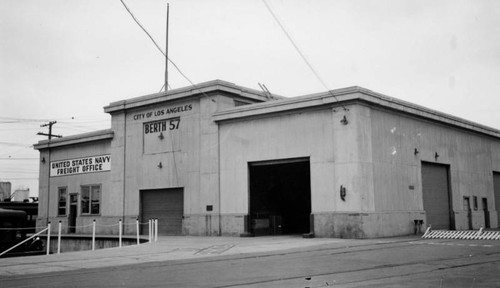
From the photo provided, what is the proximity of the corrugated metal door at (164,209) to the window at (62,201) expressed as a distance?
8.19 m

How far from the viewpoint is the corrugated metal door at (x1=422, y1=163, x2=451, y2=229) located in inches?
1182

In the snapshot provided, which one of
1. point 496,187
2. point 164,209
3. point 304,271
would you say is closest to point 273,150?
point 164,209

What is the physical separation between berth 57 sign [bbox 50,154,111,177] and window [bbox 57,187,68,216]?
1.12 metres

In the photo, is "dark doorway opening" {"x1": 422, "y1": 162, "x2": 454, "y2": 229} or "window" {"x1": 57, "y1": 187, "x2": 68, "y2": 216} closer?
"dark doorway opening" {"x1": 422, "y1": 162, "x2": 454, "y2": 229}

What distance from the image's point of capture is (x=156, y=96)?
106ft

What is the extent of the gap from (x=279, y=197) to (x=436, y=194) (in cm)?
881

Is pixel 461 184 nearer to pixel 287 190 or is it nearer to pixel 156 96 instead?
pixel 287 190

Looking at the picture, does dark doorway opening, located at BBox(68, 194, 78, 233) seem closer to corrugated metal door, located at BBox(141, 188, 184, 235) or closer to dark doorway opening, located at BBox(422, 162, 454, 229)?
corrugated metal door, located at BBox(141, 188, 184, 235)

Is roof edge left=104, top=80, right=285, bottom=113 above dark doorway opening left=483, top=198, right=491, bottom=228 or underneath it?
above

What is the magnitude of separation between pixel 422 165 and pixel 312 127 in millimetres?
7586

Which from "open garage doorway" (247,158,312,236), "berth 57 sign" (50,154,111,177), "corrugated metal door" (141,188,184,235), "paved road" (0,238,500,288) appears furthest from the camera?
"berth 57 sign" (50,154,111,177)

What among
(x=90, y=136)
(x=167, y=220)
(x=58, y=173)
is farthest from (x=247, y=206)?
(x=58, y=173)

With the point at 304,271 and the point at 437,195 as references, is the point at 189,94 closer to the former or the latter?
the point at 437,195

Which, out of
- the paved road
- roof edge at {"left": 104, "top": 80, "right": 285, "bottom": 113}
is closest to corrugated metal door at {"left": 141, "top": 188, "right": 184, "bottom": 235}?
roof edge at {"left": 104, "top": 80, "right": 285, "bottom": 113}
